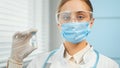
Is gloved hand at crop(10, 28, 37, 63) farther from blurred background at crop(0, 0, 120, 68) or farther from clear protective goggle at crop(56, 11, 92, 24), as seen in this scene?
blurred background at crop(0, 0, 120, 68)

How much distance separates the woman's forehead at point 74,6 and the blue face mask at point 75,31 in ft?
0.28

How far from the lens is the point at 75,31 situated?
4.36 feet

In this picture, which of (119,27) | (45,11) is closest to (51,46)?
(45,11)

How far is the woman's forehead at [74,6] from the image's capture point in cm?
132

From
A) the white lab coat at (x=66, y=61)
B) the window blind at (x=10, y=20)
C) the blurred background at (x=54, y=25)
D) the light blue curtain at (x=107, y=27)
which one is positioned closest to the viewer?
the white lab coat at (x=66, y=61)

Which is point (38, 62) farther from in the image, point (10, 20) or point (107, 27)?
point (107, 27)

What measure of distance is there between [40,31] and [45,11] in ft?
0.83

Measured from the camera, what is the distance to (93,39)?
8.05 ft

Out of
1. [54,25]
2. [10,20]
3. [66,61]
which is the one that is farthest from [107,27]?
[66,61]

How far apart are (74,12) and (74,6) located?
35 millimetres

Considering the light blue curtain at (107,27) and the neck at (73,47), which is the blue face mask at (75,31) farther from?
the light blue curtain at (107,27)

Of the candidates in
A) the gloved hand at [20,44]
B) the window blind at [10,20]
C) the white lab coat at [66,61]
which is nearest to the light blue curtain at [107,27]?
the window blind at [10,20]

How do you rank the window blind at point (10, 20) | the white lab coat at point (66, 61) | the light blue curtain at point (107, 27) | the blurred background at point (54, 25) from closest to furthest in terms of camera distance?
the white lab coat at point (66, 61)
the window blind at point (10, 20)
the blurred background at point (54, 25)
the light blue curtain at point (107, 27)

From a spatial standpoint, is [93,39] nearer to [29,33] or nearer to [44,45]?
[44,45]
